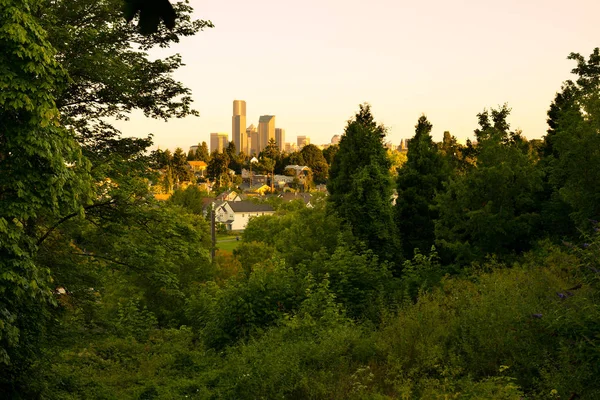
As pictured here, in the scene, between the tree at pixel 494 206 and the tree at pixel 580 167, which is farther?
the tree at pixel 494 206

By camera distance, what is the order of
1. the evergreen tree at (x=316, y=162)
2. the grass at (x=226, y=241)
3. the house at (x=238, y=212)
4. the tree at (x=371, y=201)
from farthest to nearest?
the evergreen tree at (x=316, y=162), the house at (x=238, y=212), the grass at (x=226, y=241), the tree at (x=371, y=201)

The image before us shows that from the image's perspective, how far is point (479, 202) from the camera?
17.8m

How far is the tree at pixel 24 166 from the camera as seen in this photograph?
7.54 metres

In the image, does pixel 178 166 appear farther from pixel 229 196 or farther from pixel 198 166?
pixel 198 166

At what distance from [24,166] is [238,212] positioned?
270 feet

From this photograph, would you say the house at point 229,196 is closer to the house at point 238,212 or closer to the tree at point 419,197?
the house at point 238,212

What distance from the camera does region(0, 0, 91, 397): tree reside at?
24.7 ft

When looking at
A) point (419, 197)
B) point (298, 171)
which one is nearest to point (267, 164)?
point (298, 171)

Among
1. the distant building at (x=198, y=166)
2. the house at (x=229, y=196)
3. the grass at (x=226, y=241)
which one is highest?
the distant building at (x=198, y=166)

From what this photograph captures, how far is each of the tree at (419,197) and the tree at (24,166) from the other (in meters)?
16.6

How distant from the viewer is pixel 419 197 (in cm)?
2273

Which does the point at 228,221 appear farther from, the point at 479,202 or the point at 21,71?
the point at 21,71

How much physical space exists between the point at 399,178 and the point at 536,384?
53.6 ft

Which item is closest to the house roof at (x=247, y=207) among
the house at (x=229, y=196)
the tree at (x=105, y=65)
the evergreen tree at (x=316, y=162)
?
the house at (x=229, y=196)
